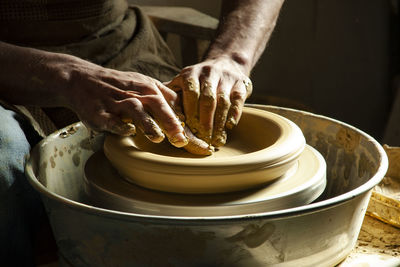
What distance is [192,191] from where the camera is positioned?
98 centimetres

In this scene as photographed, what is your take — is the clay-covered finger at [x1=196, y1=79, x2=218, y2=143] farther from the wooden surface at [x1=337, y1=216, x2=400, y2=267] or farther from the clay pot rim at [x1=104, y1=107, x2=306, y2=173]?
the wooden surface at [x1=337, y1=216, x2=400, y2=267]

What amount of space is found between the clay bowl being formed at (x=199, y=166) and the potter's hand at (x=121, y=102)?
44 mm

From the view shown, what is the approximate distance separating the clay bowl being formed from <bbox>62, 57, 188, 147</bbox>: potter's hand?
4 cm

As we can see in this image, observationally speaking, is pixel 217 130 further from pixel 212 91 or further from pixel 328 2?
pixel 328 2

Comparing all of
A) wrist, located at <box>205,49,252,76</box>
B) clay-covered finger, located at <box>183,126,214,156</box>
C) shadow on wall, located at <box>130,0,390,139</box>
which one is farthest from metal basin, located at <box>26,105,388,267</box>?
shadow on wall, located at <box>130,0,390,139</box>

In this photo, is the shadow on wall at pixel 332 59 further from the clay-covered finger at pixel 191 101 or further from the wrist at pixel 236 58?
the clay-covered finger at pixel 191 101

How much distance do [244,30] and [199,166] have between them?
638 millimetres

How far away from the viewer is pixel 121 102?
40.3 inches

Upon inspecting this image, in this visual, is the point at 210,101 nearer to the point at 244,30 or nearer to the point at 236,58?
the point at 236,58

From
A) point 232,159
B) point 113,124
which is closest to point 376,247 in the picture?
point 232,159

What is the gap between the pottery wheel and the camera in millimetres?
950

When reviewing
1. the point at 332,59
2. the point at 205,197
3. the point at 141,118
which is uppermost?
the point at 141,118

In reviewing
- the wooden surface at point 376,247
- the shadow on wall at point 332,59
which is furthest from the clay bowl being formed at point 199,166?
the shadow on wall at point 332,59

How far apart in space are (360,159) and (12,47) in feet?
2.73
